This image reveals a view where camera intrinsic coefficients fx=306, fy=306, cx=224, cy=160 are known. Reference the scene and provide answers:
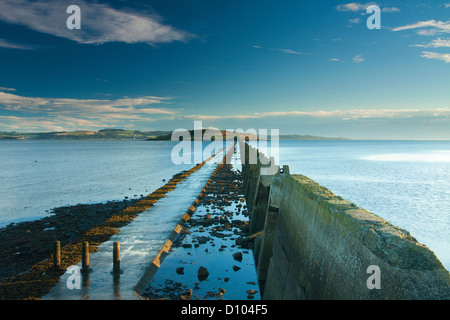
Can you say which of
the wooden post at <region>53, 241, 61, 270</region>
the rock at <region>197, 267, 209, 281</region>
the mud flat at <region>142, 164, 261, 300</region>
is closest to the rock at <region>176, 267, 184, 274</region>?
the mud flat at <region>142, 164, 261, 300</region>

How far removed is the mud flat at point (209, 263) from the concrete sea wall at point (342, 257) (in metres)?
2.04

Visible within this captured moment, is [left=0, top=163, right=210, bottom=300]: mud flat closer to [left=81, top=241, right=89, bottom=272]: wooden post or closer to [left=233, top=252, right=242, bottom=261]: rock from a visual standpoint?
[left=81, top=241, right=89, bottom=272]: wooden post

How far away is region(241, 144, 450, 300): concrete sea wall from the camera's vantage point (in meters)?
4.22

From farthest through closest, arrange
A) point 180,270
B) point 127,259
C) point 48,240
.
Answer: point 48,240 < point 180,270 < point 127,259

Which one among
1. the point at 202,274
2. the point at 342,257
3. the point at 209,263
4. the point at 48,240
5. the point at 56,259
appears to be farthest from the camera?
the point at 48,240

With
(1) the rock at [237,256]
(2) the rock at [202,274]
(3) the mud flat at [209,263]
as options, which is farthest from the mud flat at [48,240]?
(1) the rock at [237,256]

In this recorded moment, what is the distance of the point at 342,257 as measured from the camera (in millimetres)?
5676

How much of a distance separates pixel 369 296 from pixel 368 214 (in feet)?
5.48

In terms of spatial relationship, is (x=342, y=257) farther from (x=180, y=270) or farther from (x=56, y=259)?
(x=56, y=259)

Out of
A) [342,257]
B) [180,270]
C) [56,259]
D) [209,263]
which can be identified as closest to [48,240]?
[56,259]

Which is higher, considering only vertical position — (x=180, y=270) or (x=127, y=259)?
(x=127, y=259)

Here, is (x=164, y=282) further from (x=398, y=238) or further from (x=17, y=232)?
(x=17, y=232)

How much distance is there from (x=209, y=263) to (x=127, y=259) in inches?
149

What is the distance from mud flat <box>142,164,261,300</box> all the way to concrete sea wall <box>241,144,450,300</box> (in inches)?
80.2
